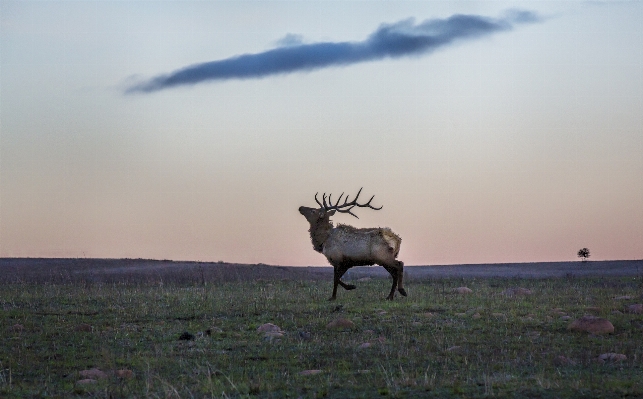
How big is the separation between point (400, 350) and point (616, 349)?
3.76 metres

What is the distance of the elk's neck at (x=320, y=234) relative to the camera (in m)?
24.6

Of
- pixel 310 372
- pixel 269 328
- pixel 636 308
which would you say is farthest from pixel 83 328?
pixel 636 308

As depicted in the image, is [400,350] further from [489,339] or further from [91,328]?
[91,328]

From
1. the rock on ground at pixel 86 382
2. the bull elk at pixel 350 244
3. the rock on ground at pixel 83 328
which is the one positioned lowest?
the rock on ground at pixel 86 382

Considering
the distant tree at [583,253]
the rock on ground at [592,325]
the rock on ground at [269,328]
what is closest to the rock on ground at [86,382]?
the rock on ground at [269,328]

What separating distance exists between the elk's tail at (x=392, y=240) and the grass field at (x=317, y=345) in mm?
1487

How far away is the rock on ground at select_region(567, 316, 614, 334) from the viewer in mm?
16562

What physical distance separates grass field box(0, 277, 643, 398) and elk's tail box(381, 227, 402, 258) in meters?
1.49

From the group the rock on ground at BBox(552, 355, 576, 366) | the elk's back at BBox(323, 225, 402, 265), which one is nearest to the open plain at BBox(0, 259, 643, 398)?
the rock on ground at BBox(552, 355, 576, 366)

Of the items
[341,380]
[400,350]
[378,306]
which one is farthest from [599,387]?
[378,306]

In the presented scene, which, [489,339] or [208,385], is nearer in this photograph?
[208,385]

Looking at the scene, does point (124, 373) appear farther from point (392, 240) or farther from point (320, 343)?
point (392, 240)

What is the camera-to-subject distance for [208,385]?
37.5 feet

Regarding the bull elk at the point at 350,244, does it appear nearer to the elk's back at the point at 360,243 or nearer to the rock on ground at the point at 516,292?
the elk's back at the point at 360,243
